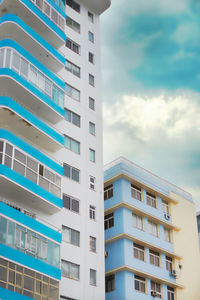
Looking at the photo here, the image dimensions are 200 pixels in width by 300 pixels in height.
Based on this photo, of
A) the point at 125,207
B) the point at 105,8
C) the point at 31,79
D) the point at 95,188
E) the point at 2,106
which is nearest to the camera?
the point at 2,106

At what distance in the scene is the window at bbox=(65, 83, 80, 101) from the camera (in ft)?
131

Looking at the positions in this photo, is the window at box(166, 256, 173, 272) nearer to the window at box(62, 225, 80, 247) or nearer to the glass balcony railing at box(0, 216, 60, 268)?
the window at box(62, 225, 80, 247)

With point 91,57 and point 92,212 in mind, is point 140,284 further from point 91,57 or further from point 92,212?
point 91,57

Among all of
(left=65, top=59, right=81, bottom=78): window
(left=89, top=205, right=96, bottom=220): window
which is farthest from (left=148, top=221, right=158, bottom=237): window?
(left=65, top=59, right=81, bottom=78): window

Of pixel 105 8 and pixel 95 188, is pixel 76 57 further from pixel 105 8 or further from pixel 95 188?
pixel 95 188

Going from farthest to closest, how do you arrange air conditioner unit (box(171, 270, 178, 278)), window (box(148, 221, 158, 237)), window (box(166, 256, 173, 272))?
1. window (box(148, 221, 158, 237))
2. window (box(166, 256, 173, 272))
3. air conditioner unit (box(171, 270, 178, 278))

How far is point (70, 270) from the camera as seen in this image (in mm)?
33406

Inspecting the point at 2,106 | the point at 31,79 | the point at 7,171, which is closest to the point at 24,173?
the point at 7,171

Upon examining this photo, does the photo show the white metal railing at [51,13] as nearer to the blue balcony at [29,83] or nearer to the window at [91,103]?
the blue balcony at [29,83]

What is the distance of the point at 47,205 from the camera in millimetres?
32719

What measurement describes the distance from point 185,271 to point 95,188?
1153cm

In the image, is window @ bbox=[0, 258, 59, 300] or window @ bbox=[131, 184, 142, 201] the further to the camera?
window @ bbox=[131, 184, 142, 201]

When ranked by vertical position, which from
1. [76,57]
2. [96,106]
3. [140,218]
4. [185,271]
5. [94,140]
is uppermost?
[76,57]

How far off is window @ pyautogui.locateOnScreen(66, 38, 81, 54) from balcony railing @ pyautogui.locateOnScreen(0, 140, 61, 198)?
12.5 m
